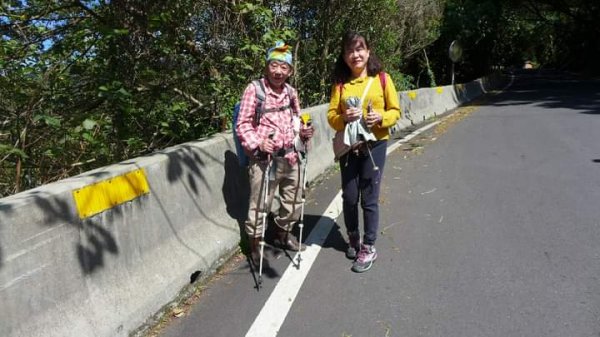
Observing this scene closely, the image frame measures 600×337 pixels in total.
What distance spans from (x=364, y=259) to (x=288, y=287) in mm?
734

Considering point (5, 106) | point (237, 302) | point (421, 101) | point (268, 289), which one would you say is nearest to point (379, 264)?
point (268, 289)

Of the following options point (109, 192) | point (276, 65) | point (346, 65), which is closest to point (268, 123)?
point (276, 65)

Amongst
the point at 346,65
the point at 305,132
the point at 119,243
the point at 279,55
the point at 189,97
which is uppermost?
the point at 279,55

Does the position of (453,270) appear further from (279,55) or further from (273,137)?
(279,55)

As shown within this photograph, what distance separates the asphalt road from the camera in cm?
352

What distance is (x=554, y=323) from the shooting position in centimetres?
340

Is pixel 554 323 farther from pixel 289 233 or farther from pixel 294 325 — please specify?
pixel 289 233

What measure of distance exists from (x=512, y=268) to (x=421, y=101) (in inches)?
461

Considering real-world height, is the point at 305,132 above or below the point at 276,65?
below

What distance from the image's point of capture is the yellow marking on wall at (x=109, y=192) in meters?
3.09

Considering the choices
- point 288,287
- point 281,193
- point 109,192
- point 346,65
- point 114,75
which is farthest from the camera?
point 114,75

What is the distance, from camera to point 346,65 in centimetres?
446

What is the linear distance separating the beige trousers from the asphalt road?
14.4 inches

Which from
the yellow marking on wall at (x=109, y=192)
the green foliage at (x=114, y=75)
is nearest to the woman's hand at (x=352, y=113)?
the yellow marking on wall at (x=109, y=192)
